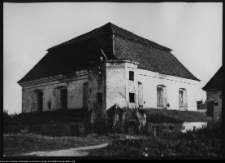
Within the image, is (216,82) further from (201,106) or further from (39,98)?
(39,98)

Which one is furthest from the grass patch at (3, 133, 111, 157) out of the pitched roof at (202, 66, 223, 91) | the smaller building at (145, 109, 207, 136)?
the pitched roof at (202, 66, 223, 91)

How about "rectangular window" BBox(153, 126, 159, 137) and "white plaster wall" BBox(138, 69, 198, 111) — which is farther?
"white plaster wall" BBox(138, 69, 198, 111)

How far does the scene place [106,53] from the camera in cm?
1212

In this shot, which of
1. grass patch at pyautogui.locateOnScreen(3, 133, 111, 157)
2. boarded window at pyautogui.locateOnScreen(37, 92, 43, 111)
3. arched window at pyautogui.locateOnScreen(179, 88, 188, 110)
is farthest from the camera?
boarded window at pyautogui.locateOnScreen(37, 92, 43, 111)

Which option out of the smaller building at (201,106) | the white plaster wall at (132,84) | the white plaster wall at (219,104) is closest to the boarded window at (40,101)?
the white plaster wall at (132,84)

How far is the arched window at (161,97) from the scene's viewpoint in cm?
1240

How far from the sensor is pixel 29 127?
11977 mm

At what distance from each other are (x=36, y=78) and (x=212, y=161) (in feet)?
20.6

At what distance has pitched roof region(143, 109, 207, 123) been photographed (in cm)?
1193

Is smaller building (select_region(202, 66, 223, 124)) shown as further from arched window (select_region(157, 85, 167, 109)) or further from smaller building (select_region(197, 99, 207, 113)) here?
arched window (select_region(157, 85, 167, 109))

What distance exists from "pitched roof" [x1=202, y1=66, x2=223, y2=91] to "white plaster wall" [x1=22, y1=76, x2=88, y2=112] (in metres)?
4.00

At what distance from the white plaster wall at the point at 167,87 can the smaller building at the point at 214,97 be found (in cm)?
60

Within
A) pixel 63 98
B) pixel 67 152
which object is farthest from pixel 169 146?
pixel 63 98

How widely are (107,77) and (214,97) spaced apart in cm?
341
